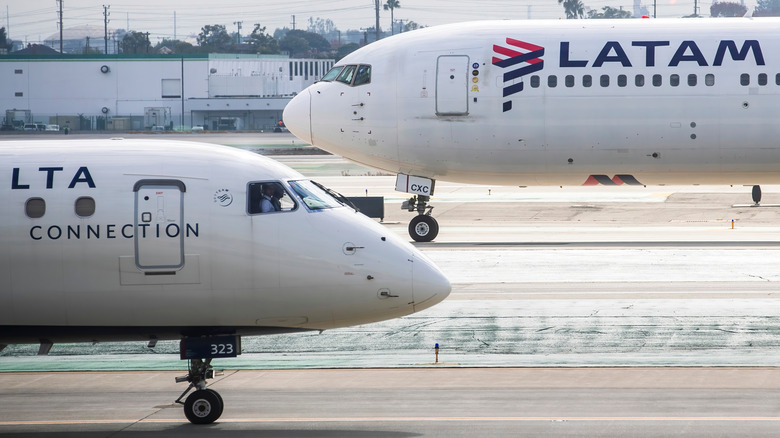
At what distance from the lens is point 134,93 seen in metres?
152

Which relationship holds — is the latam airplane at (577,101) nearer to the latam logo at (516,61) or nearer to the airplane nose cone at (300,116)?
the latam logo at (516,61)

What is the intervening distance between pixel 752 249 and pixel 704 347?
11.9 m

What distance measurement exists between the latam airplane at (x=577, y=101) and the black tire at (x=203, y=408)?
17.1 meters

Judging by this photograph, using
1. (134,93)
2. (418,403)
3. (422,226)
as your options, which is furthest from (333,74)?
(134,93)

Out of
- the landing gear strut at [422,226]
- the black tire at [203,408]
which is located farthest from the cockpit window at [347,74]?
the black tire at [203,408]

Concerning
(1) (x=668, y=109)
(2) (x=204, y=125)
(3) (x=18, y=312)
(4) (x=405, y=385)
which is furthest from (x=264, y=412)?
(2) (x=204, y=125)

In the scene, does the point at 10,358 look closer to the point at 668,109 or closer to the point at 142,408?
the point at 142,408

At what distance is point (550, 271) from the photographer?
25.0m

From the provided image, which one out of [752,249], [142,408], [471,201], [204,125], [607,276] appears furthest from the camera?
[204,125]

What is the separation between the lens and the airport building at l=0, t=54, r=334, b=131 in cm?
14975

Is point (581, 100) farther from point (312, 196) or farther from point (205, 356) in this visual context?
point (205, 356)

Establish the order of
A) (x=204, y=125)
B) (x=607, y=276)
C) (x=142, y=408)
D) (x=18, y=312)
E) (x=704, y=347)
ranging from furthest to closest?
(x=204, y=125) → (x=607, y=276) → (x=704, y=347) → (x=142, y=408) → (x=18, y=312)

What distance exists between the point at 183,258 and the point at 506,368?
552cm

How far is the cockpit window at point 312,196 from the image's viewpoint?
45.1 ft
